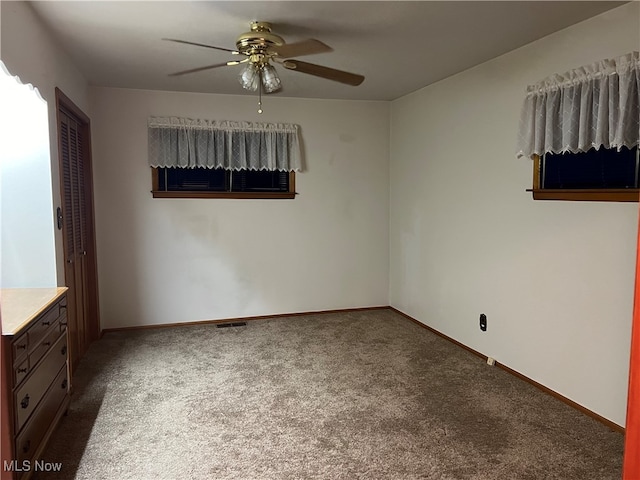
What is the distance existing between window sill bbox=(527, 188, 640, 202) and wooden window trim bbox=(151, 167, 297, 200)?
249 cm

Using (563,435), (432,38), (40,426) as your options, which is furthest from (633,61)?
(40,426)

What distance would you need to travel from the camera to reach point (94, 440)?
252cm

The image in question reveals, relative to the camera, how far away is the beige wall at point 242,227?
4.48m

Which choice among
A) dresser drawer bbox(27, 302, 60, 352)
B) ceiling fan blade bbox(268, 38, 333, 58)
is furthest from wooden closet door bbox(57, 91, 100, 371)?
ceiling fan blade bbox(268, 38, 333, 58)

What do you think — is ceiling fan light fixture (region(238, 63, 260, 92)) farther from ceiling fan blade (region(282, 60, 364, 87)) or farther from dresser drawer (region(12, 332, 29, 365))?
dresser drawer (region(12, 332, 29, 365))

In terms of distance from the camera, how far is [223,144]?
463 cm

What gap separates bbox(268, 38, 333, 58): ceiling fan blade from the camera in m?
2.39

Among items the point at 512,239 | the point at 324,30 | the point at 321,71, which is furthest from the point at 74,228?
the point at 512,239

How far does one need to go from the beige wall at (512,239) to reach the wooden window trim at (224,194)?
1.20m

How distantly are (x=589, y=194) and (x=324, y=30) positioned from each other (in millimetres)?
1870

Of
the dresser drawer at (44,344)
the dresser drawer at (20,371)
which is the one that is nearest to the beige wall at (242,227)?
the dresser drawer at (44,344)

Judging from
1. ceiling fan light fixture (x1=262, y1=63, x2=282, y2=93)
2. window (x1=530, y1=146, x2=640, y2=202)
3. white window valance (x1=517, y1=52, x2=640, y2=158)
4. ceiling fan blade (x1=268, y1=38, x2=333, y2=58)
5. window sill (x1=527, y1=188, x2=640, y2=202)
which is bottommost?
window sill (x1=527, y1=188, x2=640, y2=202)

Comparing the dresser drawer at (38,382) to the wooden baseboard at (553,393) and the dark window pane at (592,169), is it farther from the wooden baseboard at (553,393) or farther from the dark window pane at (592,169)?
the dark window pane at (592,169)

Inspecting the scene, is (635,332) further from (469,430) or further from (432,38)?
(432,38)
